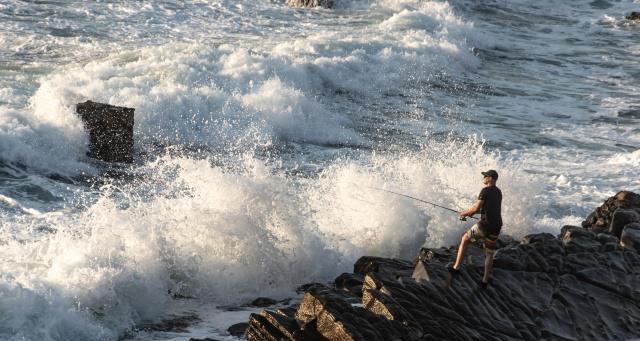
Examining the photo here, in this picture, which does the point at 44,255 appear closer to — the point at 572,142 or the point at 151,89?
the point at 151,89

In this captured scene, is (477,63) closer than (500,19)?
Yes

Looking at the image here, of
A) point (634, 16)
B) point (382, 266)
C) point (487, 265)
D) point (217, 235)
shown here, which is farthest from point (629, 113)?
point (634, 16)

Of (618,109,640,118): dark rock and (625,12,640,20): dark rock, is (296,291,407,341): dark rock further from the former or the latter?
(625,12,640,20): dark rock

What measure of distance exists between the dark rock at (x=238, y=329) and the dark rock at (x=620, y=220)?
5920 mm

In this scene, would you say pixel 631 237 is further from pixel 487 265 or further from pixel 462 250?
pixel 462 250

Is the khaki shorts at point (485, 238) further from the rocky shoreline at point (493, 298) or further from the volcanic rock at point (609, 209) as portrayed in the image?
the volcanic rock at point (609, 209)

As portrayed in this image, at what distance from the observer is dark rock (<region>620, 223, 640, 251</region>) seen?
1224 centimetres

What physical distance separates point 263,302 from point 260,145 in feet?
25.6

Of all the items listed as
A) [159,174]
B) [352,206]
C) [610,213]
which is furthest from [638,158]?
[159,174]

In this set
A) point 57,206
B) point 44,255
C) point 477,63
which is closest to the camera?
point 44,255

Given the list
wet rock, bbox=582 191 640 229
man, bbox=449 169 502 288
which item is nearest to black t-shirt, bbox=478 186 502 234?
man, bbox=449 169 502 288

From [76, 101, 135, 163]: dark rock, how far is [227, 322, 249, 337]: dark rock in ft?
22.2

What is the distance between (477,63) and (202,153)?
44.7ft

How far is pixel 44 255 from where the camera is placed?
10.7m
